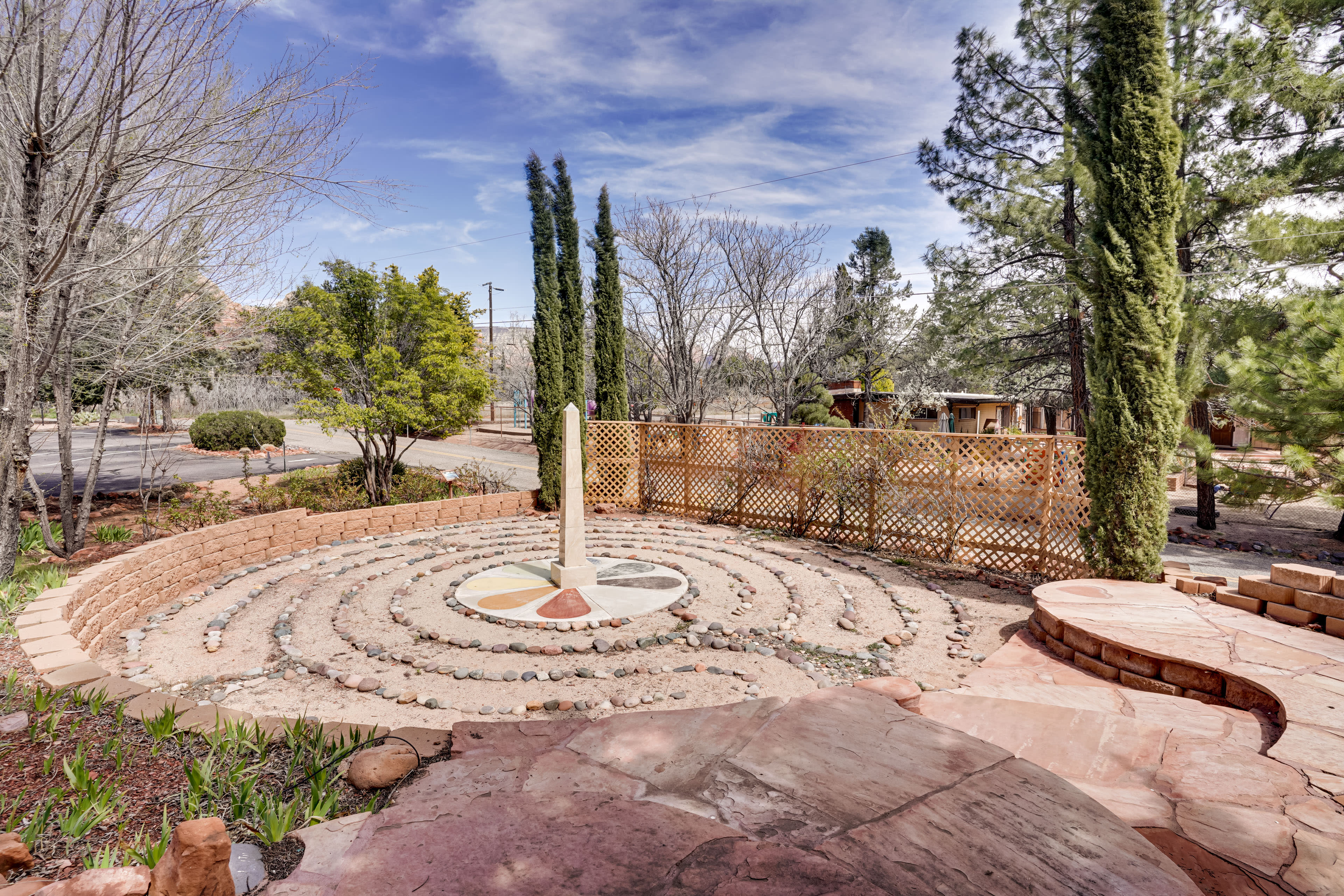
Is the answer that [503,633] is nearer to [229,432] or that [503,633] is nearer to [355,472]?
[355,472]

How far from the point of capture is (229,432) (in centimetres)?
1681

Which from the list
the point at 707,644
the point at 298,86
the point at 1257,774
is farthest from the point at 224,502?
the point at 1257,774

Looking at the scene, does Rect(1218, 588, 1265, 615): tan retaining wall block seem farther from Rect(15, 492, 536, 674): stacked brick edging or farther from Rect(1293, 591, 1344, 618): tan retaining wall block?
Rect(15, 492, 536, 674): stacked brick edging

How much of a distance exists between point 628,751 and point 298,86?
520 cm

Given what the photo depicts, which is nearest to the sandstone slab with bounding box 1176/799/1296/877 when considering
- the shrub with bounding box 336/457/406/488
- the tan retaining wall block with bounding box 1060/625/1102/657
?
the tan retaining wall block with bounding box 1060/625/1102/657

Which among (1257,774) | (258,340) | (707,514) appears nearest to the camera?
(1257,774)

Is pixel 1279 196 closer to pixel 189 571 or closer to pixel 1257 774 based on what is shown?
pixel 1257 774

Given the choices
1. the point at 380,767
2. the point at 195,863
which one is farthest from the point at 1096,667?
the point at 195,863

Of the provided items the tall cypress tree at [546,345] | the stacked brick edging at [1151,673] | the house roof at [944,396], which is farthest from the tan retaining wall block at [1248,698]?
the house roof at [944,396]

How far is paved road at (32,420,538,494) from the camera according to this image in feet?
37.3

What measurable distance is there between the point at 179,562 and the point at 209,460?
1158 cm

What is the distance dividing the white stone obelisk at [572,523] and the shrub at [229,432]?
14.2 metres

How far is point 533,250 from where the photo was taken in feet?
34.6

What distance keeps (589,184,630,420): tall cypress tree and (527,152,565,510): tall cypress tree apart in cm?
125
